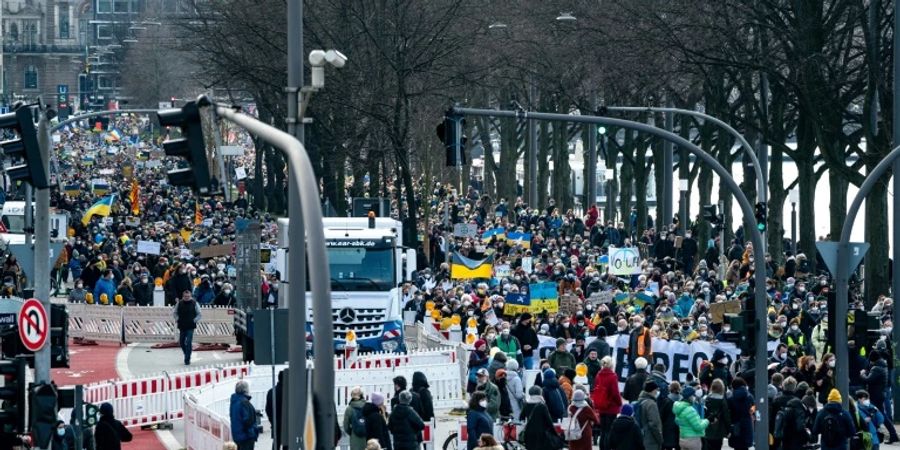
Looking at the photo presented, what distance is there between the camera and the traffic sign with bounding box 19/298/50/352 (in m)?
23.5

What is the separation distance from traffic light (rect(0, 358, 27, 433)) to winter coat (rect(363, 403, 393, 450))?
13.8ft

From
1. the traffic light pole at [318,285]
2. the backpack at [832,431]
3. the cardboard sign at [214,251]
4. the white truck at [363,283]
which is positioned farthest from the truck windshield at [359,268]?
the traffic light pole at [318,285]

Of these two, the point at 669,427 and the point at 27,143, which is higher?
the point at 27,143

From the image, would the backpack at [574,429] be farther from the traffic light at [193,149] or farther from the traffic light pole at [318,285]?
the traffic light pole at [318,285]

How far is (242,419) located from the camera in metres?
24.2

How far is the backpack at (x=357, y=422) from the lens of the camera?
23781mm

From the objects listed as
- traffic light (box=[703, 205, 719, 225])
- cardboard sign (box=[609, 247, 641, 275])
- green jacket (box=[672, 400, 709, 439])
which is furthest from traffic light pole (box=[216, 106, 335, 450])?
cardboard sign (box=[609, 247, 641, 275])

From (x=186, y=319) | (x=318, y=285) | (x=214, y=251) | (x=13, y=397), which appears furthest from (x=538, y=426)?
(x=214, y=251)

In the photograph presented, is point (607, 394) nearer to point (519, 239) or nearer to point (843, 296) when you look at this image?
point (843, 296)

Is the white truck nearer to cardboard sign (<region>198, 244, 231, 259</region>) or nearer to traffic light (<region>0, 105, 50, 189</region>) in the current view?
traffic light (<region>0, 105, 50, 189</region>)

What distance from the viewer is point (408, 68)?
2224 inches

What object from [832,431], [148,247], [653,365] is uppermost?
[148,247]

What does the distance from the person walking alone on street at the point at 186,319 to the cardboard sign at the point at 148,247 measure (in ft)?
46.3

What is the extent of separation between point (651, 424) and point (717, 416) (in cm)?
95
